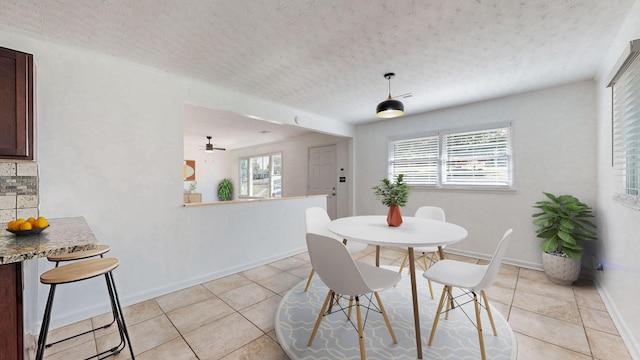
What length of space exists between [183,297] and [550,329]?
3.28m

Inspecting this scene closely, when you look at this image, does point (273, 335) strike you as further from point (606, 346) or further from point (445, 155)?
point (445, 155)

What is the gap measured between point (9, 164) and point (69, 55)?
1004 millimetres

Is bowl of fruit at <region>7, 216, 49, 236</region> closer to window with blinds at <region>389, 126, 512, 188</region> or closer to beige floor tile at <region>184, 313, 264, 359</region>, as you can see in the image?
beige floor tile at <region>184, 313, 264, 359</region>

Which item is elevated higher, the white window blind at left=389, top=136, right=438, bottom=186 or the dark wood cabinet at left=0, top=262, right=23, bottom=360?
the white window blind at left=389, top=136, right=438, bottom=186

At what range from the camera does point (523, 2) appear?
5.53ft

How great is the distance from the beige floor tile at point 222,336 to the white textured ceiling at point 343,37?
238 centimetres

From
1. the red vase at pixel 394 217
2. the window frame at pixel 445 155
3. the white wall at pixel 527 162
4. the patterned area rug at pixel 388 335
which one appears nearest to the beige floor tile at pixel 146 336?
the patterned area rug at pixel 388 335

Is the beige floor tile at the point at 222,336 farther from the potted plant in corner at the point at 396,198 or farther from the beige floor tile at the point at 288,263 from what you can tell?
the potted plant in corner at the point at 396,198

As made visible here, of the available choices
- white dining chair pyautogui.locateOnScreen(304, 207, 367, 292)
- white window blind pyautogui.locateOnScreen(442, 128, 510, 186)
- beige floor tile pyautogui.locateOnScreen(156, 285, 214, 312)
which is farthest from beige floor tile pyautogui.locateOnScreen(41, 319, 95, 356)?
white window blind pyautogui.locateOnScreen(442, 128, 510, 186)

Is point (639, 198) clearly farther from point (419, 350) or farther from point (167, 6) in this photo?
point (167, 6)

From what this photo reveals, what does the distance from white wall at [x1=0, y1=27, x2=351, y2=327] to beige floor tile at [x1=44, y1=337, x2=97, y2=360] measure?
47 centimetres

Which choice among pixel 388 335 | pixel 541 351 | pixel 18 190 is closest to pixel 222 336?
pixel 388 335

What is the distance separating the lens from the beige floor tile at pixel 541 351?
5.55 ft

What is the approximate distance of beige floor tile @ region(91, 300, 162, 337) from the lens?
2059 millimetres
